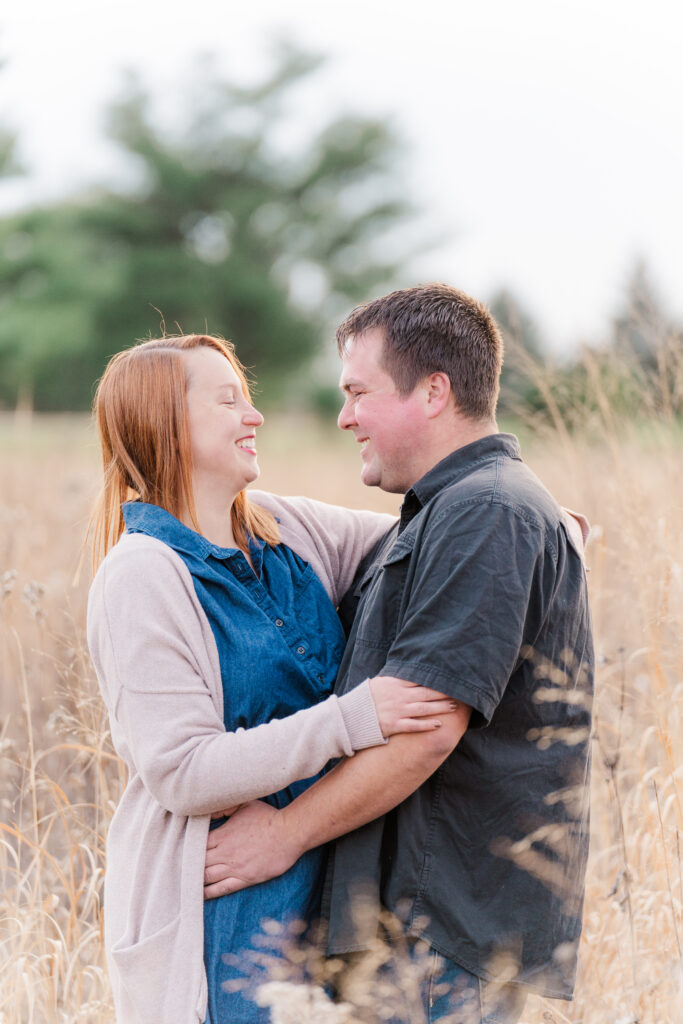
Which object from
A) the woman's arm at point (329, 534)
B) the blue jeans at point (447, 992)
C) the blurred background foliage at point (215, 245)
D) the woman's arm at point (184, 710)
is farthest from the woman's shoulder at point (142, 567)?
the blurred background foliage at point (215, 245)

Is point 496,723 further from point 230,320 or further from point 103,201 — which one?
point 103,201

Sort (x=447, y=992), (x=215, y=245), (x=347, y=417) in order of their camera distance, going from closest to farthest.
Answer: (x=447, y=992)
(x=347, y=417)
(x=215, y=245)

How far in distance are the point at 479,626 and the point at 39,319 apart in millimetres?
20686

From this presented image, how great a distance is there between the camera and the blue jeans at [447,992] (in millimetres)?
1710

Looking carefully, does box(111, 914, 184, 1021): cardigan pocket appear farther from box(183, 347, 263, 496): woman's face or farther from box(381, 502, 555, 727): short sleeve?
box(183, 347, 263, 496): woman's face

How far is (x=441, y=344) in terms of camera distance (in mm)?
1994

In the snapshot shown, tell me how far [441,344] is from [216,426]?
48 cm

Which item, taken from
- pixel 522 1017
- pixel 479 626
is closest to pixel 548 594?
pixel 479 626

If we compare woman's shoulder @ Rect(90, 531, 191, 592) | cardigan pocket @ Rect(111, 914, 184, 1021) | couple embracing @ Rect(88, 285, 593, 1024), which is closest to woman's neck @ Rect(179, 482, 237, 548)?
couple embracing @ Rect(88, 285, 593, 1024)

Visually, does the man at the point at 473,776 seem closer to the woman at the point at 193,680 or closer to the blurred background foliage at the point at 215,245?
the woman at the point at 193,680

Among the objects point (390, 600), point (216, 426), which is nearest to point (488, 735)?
point (390, 600)

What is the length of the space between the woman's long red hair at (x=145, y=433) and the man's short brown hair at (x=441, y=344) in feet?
1.42

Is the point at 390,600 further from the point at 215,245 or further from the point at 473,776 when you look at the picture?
the point at 215,245

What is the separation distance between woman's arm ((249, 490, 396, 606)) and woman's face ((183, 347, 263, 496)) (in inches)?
7.9
